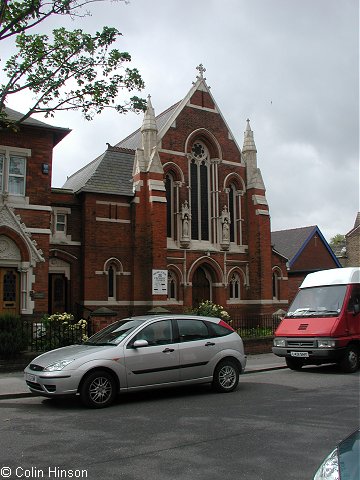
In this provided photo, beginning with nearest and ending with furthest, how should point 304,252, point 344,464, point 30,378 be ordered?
point 344,464, point 30,378, point 304,252

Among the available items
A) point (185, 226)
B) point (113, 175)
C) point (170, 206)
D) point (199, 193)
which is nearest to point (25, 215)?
point (113, 175)

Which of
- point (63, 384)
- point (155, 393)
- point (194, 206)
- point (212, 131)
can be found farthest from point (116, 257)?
point (63, 384)

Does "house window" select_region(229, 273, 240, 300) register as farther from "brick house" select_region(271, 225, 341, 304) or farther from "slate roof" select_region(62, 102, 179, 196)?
"brick house" select_region(271, 225, 341, 304)

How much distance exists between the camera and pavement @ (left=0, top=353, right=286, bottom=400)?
993 centimetres

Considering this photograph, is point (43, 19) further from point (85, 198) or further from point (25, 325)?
point (85, 198)

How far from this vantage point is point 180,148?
25172mm

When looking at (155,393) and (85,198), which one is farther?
(85,198)

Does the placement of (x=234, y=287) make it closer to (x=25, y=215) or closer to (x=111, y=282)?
(x=111, y=282)

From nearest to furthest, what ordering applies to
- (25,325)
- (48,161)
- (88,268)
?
(25,325)
(48,161)
(88,268)

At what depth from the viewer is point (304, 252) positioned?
127ft

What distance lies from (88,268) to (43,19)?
12440mm

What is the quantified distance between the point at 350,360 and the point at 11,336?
348 inches

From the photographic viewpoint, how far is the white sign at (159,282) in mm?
22314

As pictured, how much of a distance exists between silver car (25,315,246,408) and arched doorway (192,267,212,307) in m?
14.9
